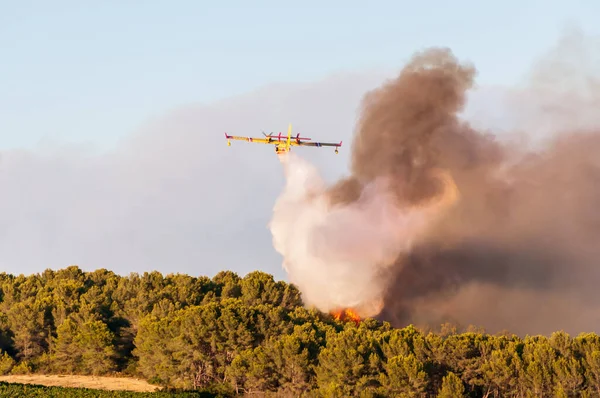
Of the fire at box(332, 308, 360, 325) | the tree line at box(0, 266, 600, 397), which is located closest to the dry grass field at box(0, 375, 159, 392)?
the tree line at box(0, 266, 600, 397)

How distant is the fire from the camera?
131 meters

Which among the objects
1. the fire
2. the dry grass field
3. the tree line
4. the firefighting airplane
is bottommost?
the dry grass field

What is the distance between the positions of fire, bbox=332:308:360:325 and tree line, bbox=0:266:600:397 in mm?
1515

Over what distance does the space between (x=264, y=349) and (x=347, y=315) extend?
30211mm

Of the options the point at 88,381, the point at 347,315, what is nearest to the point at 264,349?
the point at 88,381

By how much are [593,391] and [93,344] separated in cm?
6198

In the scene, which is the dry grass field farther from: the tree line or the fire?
the fire

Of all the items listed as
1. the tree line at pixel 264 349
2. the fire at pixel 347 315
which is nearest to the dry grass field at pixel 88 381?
the tree line at pixel 264 349

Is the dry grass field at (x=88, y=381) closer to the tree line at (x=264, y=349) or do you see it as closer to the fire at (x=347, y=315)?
the tree line at (x=264, y=349)

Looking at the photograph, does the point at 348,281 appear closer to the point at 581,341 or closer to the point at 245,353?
the point at 245,353

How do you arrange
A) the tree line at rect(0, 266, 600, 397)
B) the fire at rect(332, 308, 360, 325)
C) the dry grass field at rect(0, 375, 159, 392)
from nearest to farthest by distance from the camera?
the tree line at rect(0, 266, 600, 397) < the dry grass field at rect(0, 375, 159, 392) < the fire at rect(332, 308, 360, 325)

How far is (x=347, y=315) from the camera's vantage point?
132m

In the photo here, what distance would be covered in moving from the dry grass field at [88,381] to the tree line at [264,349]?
145cm

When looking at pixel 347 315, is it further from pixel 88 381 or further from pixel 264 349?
pixel 88 381
